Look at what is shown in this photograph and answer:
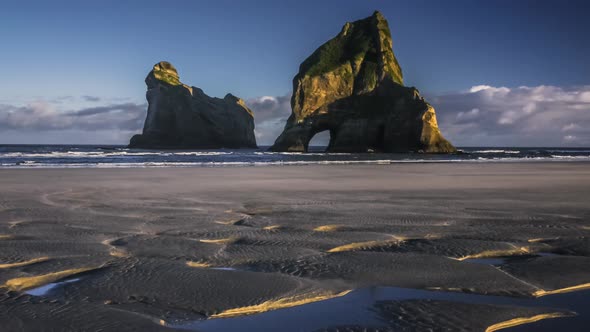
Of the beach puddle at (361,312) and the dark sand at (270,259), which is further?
the dark sand at (270,259)

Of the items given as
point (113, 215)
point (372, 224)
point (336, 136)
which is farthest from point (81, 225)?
point (336, 136)

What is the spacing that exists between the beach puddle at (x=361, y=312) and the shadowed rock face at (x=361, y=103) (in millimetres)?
58125

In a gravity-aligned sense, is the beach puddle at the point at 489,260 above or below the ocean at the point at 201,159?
Answer: below

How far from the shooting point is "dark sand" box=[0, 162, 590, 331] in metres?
2.43

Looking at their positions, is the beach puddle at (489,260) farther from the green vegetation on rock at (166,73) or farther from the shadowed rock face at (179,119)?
the green vegetation on rock at (166,73)

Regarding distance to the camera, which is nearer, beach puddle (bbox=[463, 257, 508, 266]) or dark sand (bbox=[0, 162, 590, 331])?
dark sand (bbox=[0, 162, 590, 331])

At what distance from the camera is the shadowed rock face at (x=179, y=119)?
361ft

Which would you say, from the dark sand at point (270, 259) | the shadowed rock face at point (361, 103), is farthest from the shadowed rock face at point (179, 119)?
the dark sand at point (270, 259)

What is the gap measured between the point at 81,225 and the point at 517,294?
182 inches

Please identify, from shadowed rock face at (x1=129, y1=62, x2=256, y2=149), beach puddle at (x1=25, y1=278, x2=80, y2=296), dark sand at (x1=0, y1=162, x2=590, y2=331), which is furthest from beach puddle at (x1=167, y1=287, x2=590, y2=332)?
shadowed rock face at (x1=129, y1=62, x2=256, y2=149)

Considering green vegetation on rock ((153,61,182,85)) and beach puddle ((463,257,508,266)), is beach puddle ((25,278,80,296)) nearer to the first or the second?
beach puddle ((463,257,508,266))

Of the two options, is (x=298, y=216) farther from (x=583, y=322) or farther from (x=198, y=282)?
(x=583, y=322)

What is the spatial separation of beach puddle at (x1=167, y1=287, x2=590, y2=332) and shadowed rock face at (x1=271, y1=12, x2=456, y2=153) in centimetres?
5813

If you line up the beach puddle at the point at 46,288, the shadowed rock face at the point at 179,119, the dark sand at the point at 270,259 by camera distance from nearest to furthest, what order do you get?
the dark sand at the point at 270,259 < the beach puddle at the point at 46,288 < the shadowed rock face at the point at 179,119
